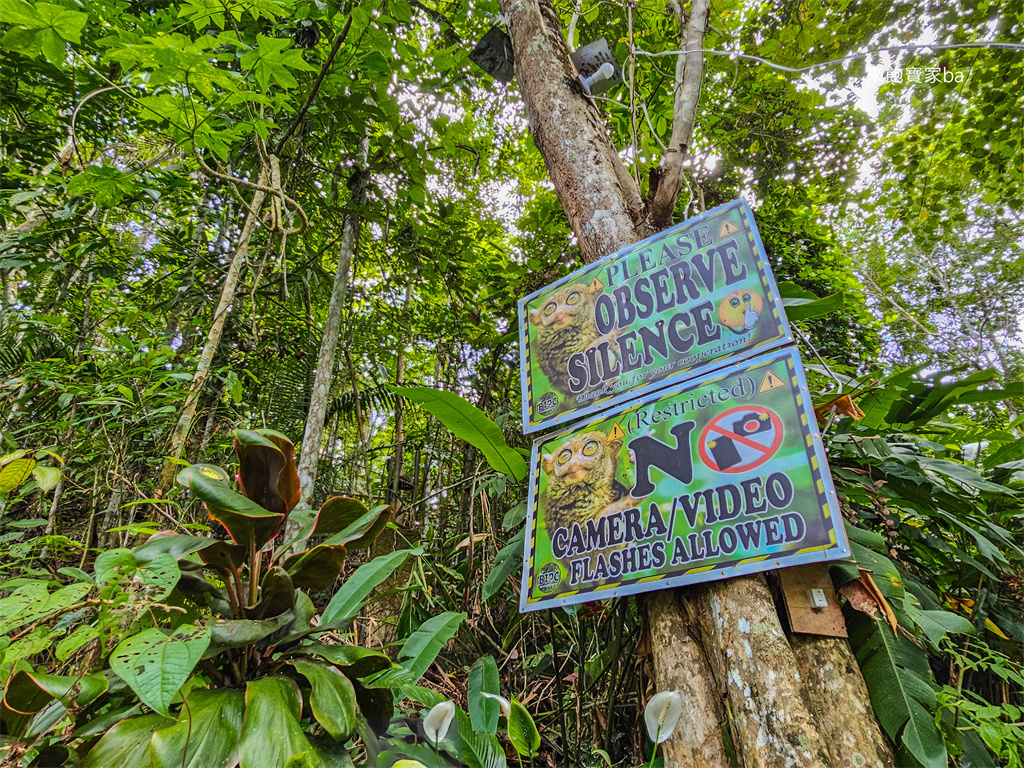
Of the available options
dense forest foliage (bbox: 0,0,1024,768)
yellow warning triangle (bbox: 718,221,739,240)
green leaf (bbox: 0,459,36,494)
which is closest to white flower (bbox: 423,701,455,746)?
dense forest foliage (bbox: 0,0,1024,768)

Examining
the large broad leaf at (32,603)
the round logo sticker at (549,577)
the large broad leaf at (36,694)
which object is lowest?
the large broad leaf at (36,694)

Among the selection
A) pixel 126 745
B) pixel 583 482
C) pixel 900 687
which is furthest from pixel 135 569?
pixel 900 687

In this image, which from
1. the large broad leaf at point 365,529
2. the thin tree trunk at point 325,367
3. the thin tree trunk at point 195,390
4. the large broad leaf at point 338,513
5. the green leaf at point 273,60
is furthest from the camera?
the thin tree trunk at point 325,367

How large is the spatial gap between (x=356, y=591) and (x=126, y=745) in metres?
0.47

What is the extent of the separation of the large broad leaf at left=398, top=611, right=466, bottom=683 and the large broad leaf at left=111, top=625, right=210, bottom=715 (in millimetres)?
475

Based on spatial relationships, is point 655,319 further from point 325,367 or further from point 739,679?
point 325,367

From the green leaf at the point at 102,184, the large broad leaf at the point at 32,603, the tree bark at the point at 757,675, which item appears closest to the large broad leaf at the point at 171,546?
the large broad leaf at the point at 32,603

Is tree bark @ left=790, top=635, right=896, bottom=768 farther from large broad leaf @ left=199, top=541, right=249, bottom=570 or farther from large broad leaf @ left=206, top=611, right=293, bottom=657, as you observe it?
large broad leaf @ left=199, top=541, right=249, bottom=570

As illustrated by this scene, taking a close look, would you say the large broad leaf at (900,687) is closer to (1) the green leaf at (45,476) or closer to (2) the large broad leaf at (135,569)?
(2) the large broad leaf at (135,569)

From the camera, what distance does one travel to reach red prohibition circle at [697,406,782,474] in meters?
0.99

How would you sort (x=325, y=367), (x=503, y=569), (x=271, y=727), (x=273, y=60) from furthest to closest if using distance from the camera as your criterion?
1. (x=325, y=367)
2. (x=273, y=60)
3. (x=503, y=569)
4. (x=271, y=727)

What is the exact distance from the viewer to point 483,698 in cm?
108

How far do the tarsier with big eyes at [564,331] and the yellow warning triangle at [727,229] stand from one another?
0.35m

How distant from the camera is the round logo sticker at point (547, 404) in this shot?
55.2 inches
